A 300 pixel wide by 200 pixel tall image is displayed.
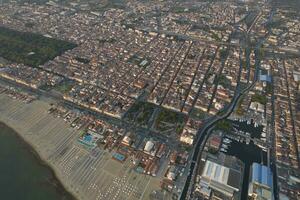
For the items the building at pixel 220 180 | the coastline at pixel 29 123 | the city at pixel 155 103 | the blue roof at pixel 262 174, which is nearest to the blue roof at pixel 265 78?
the city at pixel 155 103

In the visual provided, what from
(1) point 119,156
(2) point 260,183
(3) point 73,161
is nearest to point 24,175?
(3) point 73,161

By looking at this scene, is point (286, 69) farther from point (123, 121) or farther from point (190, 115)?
point (123, 121)

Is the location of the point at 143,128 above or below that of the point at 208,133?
below

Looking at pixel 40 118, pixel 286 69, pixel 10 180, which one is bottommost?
pixel 10 180

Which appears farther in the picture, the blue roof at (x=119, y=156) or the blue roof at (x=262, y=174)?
the blue roof at (x=119, y=156)

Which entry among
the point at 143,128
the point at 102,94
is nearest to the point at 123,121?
the point at 143,128

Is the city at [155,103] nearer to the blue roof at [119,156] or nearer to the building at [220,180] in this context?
the building at [220,180]
